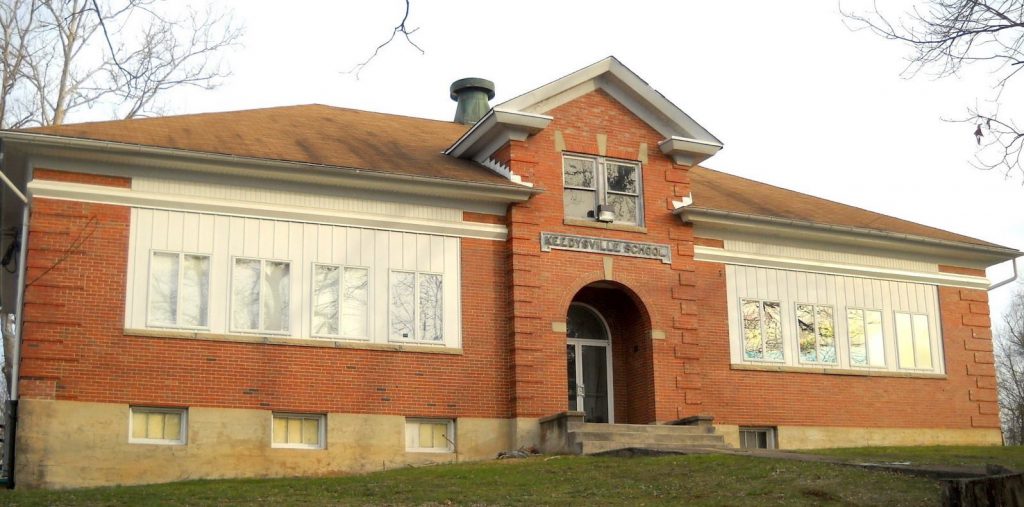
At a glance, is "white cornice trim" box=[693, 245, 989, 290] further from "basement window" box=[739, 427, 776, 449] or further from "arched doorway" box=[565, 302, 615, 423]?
"basement window" box=[739, 427, 776, 449]

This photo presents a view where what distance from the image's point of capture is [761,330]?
2467cm

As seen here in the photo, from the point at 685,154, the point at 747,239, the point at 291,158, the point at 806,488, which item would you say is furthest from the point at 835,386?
the point at 291,158

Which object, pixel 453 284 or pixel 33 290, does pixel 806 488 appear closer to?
pixel 453 284

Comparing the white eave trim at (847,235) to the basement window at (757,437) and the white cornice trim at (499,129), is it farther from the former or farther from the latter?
the basement window at (757,437)

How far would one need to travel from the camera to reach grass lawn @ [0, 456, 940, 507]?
1444cm

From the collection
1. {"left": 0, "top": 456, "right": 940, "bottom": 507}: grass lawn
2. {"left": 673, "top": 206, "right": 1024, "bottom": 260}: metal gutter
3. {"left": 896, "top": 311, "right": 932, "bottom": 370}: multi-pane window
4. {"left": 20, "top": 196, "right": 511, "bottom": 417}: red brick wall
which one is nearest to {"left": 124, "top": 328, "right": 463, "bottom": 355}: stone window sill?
{"left": 20, "top": 196, "right": 511, "bottom": 417}: red brick wall

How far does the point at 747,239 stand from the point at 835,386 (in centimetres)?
375

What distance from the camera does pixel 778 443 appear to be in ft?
79.3

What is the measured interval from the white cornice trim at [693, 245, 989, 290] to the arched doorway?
258cm

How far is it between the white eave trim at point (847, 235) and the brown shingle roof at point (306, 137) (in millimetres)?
4610

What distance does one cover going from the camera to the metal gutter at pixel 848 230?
23.9 meters

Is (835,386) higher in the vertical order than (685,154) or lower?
lower

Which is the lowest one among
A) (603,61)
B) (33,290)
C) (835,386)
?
(835,386)

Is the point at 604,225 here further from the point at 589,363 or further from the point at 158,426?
the point at 158,426
